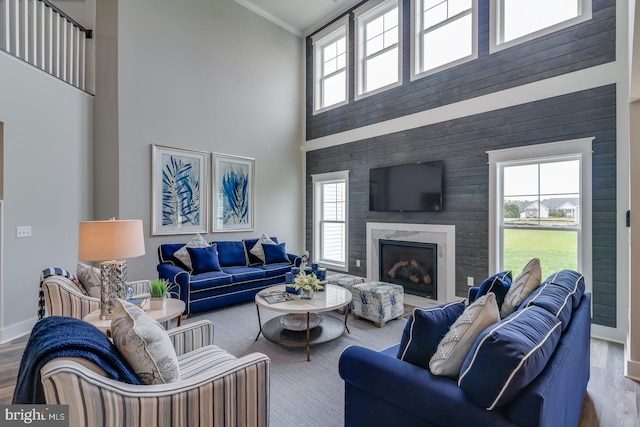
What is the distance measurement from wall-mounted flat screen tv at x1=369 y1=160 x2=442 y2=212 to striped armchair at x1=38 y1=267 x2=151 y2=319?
4048 millimetres

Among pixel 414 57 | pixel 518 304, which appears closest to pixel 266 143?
pixel 414 57

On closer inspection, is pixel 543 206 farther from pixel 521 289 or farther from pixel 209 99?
pixel 209 99

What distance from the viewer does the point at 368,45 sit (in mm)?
5703

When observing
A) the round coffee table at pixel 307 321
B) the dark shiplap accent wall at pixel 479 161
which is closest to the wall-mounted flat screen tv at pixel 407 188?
the dark shiplap accent wall at pixel 479 161

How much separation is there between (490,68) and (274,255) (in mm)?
4242

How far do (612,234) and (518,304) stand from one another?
2.21 metres

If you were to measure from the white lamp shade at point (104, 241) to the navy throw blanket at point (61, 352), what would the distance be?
2.90 feet

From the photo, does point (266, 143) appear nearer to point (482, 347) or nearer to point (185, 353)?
point (185, 353)

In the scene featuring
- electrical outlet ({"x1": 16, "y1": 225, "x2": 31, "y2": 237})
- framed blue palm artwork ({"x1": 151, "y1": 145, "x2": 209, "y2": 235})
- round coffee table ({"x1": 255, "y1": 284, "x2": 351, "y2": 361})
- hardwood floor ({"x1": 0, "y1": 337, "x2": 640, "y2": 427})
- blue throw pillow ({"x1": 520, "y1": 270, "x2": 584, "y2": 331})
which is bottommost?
hardwood floor ({"x1": 0, "y1": 337, "x2": 640, "y2": 427})

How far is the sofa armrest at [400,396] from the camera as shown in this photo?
1227mm

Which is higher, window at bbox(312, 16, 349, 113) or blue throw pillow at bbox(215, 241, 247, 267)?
window at bbox(312, 16, 349, 113)

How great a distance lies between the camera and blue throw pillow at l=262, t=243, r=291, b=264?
211 inches

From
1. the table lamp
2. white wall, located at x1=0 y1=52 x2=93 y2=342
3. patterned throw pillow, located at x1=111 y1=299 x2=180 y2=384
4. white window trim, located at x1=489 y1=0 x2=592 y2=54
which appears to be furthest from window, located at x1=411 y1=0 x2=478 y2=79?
white wall, located at x1=0 y1=52 x2=93 y2=342

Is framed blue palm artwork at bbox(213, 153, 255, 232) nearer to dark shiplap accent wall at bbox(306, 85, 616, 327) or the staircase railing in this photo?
dark shiplap accent wall at bbox(306, 85, 616, 327)
